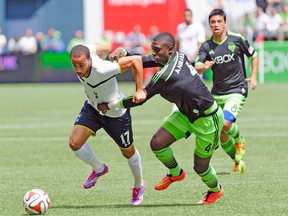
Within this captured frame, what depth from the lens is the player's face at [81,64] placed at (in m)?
9.78

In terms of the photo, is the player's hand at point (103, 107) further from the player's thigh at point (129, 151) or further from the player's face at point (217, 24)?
the player's face at point (217, 24)

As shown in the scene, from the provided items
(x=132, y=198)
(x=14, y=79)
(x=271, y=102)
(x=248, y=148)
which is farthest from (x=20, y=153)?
(x=14, y=79)

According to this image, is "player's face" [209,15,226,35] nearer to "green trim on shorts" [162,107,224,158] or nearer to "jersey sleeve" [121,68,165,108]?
"green trim on shorts" [162,107,224,158]

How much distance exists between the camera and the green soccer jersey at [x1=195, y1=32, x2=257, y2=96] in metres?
13.5

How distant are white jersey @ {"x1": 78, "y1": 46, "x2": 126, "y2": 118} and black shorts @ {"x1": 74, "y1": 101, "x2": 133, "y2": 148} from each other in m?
0.08

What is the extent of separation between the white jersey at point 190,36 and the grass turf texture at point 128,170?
1842mm

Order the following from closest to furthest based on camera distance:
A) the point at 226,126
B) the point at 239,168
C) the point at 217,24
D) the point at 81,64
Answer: the point at 81,64
the point at 239,168
the point at 226,126
the point at 217,24

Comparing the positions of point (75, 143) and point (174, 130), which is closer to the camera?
point (174, 130)

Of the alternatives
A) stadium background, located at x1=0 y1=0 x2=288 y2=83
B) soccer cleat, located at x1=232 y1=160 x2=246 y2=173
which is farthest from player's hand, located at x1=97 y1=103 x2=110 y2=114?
stadium background, located at x1=0 y1=0 x2=288 y2=83

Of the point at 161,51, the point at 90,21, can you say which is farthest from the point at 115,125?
the point at 90,21

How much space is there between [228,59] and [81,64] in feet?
13.8

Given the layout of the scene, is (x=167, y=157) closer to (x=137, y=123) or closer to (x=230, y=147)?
(x=230, y=147)

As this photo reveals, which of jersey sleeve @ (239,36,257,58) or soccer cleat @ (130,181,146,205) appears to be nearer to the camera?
soccer cleat @ (130,181,146,205)

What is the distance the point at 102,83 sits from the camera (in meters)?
10.3
